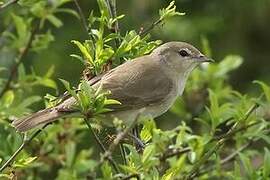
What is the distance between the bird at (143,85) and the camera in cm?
339

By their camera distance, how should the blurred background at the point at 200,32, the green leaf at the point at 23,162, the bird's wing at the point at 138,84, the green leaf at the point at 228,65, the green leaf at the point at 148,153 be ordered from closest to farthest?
the green leaf at the point at 148,153, the green leaf at the point at 23,162, the bird's wing at the point at 138,84, the green leaf at the point at 228,65, the blurred background at the point at 200,32

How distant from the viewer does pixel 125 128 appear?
3.43 metres

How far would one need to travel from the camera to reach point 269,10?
7355mm

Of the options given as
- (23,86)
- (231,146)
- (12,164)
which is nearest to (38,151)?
(23,86)

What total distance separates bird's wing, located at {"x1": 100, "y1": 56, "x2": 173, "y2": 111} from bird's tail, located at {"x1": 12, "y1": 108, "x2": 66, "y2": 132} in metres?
0.24

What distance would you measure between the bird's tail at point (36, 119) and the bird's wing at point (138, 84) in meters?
0.24

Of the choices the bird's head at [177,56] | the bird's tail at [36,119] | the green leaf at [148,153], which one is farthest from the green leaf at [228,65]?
the green leaf at [148,153]

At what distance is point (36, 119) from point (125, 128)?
1.20ft

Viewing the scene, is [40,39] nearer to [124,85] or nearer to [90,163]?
[124,85]

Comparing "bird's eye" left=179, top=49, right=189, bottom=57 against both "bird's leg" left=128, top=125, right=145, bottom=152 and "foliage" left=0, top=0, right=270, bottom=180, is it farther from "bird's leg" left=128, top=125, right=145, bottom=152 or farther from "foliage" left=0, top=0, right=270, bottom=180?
"bird's leg" left=128, top=125, right=145, bottom=152

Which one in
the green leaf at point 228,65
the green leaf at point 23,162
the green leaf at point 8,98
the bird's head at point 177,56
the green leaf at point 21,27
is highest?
the green leaf at point 21,27

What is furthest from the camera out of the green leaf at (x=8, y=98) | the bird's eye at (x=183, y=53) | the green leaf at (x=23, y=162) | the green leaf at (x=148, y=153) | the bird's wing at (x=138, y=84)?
the bird's eye at (x=183, y=53)

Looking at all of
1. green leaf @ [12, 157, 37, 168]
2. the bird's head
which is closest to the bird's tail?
green leaf @ [12, 157, 37, 168]

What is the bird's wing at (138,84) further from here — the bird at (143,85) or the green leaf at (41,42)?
the green leaf at (41,42)
